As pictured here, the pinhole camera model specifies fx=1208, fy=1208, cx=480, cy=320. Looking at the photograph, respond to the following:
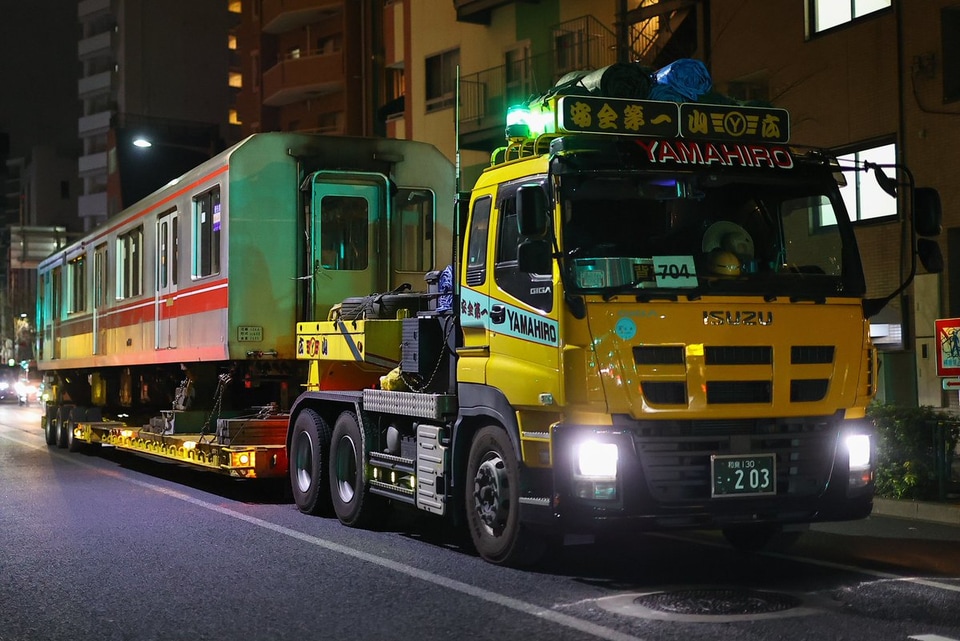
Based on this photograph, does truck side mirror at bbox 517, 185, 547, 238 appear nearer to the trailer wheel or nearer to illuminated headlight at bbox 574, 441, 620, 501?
illuminated headlight at bbox 574, 441, 620, 501

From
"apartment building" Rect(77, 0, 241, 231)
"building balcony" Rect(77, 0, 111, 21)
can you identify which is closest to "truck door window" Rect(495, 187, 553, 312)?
"apartment building" Rect(77, 0, 241, 231)

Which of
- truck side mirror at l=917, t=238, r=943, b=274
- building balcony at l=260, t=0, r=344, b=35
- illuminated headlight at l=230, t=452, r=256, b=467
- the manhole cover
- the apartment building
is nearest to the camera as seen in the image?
the manhole cover

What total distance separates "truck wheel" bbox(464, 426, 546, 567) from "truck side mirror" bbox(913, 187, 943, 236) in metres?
3.23

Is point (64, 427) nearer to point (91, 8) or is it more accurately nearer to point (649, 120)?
point (649, 120)

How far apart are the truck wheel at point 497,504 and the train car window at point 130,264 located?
31.8ft

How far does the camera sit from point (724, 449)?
7.86 metres

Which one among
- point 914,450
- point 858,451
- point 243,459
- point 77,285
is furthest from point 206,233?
point 77,285

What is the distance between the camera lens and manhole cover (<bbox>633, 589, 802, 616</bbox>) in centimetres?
717

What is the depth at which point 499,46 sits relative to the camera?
28.6 m

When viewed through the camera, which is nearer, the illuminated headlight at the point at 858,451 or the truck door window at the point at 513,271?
the truck door window at the point at 513,271

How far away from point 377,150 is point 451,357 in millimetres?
4858

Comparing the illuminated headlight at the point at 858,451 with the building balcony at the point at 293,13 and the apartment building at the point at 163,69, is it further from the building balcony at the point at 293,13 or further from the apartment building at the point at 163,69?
the apartment building at the point at 163,69

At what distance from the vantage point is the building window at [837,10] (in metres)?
20.2

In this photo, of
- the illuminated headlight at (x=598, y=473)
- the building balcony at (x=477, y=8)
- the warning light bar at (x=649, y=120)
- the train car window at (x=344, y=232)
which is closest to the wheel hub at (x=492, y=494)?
the illuminated headlight at (x=598, y=473)
